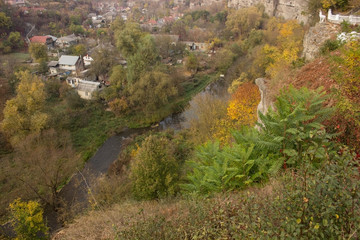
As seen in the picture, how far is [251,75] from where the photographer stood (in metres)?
21.3

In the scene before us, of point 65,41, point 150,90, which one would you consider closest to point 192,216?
point 150,90

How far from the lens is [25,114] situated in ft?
56.6

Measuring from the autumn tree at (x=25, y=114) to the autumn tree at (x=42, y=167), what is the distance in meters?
0.99

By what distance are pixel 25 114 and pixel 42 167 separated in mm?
6979

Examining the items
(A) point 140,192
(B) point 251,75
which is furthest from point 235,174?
(B) point 251,75

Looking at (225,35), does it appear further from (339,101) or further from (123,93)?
(339,101)

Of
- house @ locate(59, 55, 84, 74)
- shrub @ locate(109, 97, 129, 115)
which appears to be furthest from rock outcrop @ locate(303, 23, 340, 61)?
house @ locate(59, 55, 84, 74)

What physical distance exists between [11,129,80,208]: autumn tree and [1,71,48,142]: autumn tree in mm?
986

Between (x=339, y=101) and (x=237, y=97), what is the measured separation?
33.4 feet

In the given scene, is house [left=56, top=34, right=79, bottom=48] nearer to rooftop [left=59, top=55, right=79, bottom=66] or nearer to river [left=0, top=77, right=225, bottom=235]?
rooftop [left=59, top=55, right=79, bottom=66]

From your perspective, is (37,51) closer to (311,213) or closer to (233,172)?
(233,172)

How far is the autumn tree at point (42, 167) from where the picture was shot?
41.1 feet

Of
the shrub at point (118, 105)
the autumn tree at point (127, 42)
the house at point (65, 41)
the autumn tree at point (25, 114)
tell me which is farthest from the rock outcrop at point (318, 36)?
the house at point (65, 41)

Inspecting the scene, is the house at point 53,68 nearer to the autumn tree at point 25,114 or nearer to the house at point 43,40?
the house at point 43,40
